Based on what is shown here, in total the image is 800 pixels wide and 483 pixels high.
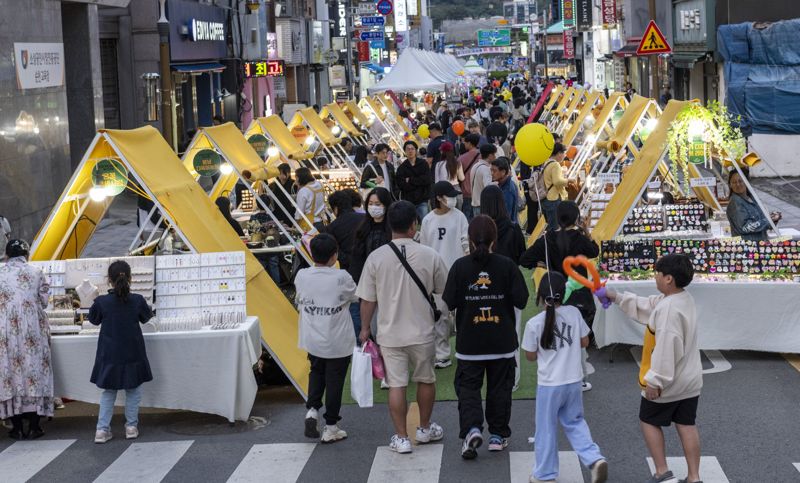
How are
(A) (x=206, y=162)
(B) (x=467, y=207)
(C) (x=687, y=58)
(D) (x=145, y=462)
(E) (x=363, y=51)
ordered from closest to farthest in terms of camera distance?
1. (D) (x=145, y=462)
2. (A) (x=206, y=162)
3. (B) (x=467, y=207)
4. (C) (x=687, y=58)
5. (E) (x=363, y=51)

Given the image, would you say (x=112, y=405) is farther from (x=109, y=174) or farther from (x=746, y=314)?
(x=746, y=314)

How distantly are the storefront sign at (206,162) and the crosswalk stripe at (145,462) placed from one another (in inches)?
227

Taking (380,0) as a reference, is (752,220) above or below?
below

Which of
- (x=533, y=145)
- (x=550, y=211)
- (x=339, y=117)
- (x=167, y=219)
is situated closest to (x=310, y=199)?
(x=550, y=211)

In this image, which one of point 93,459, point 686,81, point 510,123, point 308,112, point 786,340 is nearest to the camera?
point 93,459

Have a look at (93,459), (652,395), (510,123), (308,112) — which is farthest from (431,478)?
(510,123)

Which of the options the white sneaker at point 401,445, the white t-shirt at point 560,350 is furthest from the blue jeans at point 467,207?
the white t-shirt at point 560,350

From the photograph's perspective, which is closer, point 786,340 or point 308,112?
point 786,340

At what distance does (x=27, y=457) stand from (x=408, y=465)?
9.48 ft

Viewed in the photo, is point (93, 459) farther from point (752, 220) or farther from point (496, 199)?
point (752, 220)

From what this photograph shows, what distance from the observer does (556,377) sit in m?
7.31

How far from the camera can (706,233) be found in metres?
12.5

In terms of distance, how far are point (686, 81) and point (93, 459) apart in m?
35.8

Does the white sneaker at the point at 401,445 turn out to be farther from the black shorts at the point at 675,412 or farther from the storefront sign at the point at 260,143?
the storefront sign at the point at 260,143
